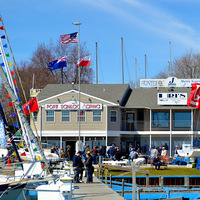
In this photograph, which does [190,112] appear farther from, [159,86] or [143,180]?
[143,180]

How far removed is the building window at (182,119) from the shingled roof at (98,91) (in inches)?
250

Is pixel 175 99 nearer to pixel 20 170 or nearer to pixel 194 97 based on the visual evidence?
pixel 194 97

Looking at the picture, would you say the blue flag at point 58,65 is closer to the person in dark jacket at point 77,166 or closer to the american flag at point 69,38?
the american flag at point 69,38

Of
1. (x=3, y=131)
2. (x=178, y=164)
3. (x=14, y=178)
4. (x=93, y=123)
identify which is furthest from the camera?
(x=93, y=123)

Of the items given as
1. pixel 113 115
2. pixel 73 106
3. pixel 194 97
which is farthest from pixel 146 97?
pixel 73 106

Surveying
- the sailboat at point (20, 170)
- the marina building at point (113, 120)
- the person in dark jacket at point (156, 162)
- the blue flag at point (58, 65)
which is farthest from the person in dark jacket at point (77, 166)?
the marina building at point (113, 120)

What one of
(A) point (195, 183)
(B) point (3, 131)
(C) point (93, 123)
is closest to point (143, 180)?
(A) point (195, 183)

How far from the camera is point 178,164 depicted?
4388 centimetres

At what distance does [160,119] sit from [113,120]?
519cm

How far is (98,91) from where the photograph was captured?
55.6m

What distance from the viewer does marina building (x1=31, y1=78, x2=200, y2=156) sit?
52.0m

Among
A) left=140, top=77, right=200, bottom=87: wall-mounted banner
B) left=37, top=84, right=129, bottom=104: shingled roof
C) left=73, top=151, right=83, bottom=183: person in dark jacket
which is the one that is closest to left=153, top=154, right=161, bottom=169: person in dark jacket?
left=73, top=151, right=83, bottom=183: person in dark jacket

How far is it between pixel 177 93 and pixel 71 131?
1172 centimetres

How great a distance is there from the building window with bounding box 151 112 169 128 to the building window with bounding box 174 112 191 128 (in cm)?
96
